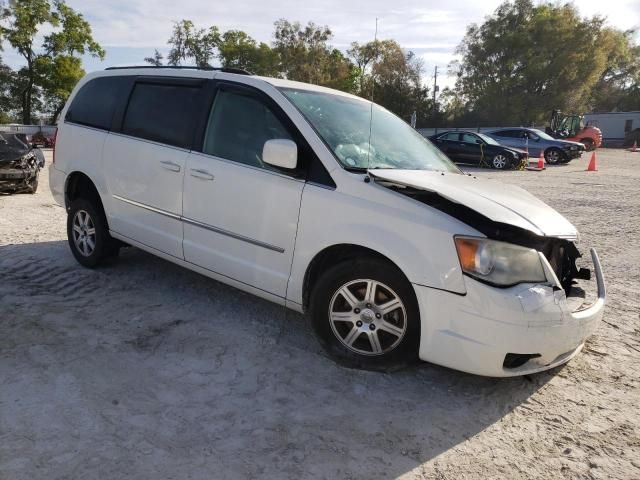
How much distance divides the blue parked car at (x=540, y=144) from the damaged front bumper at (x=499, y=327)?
70.8 feet

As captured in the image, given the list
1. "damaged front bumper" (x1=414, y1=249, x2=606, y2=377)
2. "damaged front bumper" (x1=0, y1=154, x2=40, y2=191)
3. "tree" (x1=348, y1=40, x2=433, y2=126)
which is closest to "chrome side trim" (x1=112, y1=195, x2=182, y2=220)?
"damaged front bumper" (x1=414, y1=249, x2=606, y2=377)

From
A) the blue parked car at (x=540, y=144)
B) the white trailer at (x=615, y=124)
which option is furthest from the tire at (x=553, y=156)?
the white trailer at (x=615, y=124)

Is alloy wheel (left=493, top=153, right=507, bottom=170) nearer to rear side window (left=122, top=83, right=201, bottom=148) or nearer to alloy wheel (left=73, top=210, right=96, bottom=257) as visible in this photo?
rear side window (left=122, top=83, right=201, bottom=148)

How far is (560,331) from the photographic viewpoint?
2.89 meters

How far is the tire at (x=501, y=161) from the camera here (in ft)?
63.1

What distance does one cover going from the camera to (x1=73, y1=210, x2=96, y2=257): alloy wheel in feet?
16.2

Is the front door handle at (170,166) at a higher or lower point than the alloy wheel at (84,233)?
higher

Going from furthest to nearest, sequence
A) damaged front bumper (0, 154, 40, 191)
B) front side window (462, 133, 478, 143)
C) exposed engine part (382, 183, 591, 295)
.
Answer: front side window (462, 133, 478, 143) → damaged front bumper (0, 154, 40, 191) → exposed engine part (382, 183, 591, 295)

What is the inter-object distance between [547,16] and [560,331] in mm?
54332

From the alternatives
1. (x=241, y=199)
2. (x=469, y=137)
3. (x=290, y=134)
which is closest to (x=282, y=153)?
(x=290, y=134)

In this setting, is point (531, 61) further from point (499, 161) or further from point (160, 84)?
point (160, 84)

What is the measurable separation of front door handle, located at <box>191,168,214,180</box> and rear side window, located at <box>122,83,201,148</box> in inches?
10.6

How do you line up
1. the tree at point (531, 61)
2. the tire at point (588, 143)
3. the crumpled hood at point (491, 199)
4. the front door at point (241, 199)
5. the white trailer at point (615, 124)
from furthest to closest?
the tree at point (531, 61) < the white trailer at point (615, 124) < the tire at point (588, 143) < the front door at point (241, 199) < the crumpled hood at point (491, 199)

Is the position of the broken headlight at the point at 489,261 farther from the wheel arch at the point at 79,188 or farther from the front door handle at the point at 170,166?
the wheel arch at the point at 79,188
